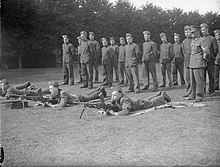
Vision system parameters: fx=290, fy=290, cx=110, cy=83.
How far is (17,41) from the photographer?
20938mm

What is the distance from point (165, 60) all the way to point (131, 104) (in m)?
5.49

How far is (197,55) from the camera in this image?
705 centimetres

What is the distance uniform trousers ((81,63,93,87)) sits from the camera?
35.9 feet

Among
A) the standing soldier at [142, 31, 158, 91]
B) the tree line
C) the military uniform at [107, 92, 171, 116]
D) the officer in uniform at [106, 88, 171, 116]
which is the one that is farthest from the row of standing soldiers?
the tree line

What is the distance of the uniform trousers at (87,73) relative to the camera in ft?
35.9

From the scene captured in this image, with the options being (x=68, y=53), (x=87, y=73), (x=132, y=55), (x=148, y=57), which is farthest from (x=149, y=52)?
(x=68, y=53)

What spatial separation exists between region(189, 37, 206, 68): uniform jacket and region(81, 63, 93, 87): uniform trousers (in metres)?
4.70

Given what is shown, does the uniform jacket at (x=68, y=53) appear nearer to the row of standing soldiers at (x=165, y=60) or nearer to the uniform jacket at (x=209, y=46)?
the row of standing soldiers at (x=165, y=60)

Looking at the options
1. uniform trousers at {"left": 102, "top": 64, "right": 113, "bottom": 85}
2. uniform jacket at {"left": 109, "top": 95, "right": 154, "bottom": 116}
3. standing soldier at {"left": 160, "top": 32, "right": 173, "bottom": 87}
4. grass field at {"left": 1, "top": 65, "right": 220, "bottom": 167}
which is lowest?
grass field at {"left": 1, "top": 65, "right": 220, "bottom": 167}

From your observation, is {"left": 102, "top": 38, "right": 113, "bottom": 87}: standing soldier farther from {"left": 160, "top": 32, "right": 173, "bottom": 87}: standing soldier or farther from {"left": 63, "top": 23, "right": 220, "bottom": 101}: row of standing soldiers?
{"left": 160, "top": 32, "right": 173, "bottom": 87}: standing soldier

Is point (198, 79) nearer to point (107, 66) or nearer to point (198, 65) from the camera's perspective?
point (198, 65)

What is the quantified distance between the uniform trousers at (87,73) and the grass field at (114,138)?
14.3 feet

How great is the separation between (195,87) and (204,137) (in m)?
3.18

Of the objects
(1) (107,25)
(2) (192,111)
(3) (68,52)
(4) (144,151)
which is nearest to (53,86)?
(2) (192,111)
